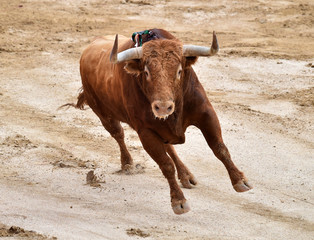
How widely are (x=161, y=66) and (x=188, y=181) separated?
2.01 metres

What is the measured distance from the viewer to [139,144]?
9.12 m

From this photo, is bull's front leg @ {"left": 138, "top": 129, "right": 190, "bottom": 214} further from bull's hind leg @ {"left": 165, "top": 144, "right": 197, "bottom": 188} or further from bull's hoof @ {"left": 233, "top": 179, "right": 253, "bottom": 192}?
bull's hind leg @ {"left": 165, "top": 144, "right": 197, "bottom": 188}

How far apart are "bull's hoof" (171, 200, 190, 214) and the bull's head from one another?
3.08ft

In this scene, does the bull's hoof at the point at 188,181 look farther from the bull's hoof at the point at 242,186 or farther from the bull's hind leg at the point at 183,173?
the bull's hoof at the point at 242,186

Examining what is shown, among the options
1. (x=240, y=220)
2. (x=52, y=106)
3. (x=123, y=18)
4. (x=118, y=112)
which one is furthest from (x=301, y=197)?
(x=123, y=18)

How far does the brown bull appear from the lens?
19.7ft

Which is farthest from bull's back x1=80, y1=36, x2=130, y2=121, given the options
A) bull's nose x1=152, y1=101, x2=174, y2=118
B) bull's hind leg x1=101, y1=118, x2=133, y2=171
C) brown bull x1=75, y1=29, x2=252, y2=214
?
bull's nose x1=152, y1=101, x2=174, y2=118

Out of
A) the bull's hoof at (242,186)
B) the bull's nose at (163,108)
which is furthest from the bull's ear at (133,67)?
the bull's hoof at (242,186)

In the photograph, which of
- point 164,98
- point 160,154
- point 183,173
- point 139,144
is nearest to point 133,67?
point 164,98

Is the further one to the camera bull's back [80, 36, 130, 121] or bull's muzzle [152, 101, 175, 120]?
bull's back [80, 36, 130, 121]

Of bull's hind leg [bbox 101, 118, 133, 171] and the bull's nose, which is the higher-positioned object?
the bull's nose

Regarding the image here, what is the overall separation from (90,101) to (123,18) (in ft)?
23.3

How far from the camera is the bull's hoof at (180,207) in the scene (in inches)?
252

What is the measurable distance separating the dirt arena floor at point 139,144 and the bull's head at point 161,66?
4.28 ft
